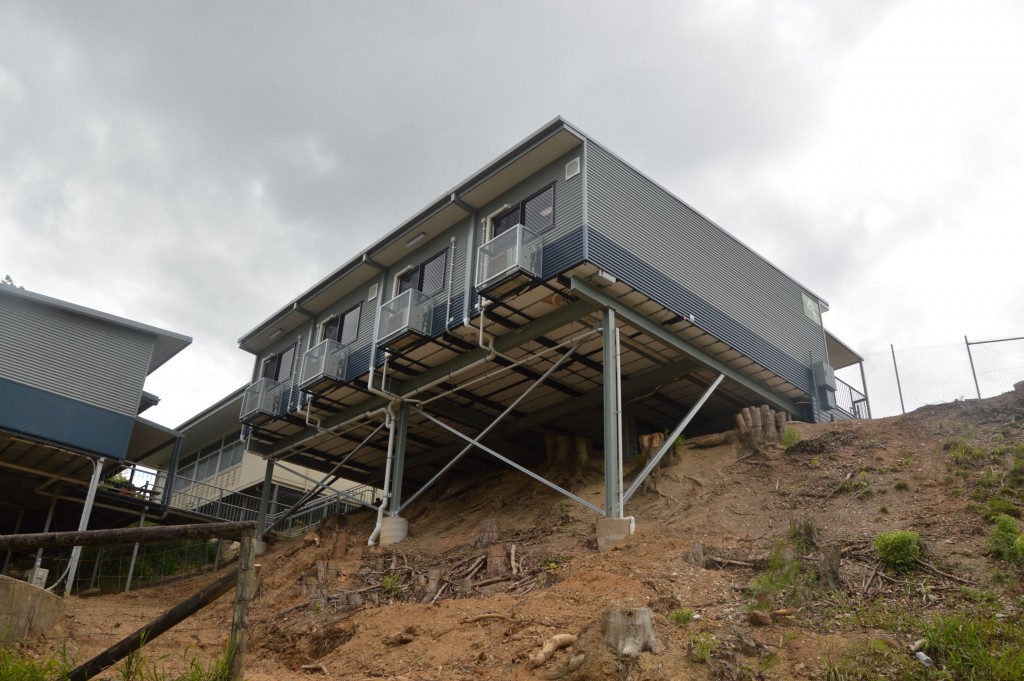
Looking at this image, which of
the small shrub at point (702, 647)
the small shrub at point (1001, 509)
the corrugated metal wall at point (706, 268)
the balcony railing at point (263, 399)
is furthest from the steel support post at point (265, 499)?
the small shrub at point (1001, 509)

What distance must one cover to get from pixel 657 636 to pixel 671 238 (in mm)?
13210

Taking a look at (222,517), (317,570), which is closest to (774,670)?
(317,570)

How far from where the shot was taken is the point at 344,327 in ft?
85.7

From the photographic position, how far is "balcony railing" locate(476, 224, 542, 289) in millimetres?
17672

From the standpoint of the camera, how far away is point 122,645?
638 cm

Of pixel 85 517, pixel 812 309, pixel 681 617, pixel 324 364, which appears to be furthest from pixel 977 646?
pixel 85 517

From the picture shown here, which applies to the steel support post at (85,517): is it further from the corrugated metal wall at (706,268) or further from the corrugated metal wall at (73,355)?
the corrugated metal wall at (706,268)

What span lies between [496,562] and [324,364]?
9.20m

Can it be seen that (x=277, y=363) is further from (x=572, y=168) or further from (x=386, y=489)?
(x=572, y=168)

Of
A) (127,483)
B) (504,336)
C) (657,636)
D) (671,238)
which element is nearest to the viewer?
(657,636)

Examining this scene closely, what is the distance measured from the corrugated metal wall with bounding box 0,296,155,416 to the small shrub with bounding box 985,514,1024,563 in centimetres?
2302

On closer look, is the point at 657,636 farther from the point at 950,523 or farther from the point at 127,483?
the point at 127,483

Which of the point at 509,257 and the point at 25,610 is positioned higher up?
the point at 509,257

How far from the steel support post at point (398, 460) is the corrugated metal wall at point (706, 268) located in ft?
25.4
